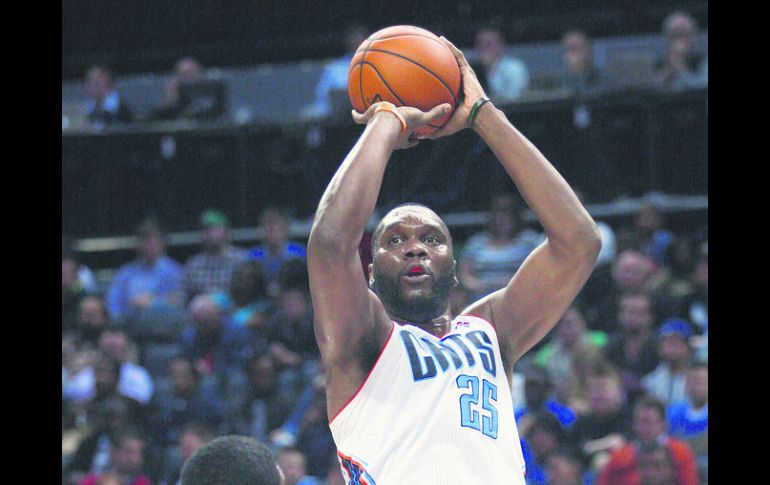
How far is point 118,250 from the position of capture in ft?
41.3

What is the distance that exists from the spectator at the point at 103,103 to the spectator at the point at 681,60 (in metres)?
5.58

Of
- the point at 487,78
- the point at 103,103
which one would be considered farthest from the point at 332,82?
the point at 103,103

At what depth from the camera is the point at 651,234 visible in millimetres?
10383

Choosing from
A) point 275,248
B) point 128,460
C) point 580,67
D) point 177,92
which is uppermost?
point 580,67

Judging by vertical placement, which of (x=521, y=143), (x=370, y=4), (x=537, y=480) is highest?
(x=370, y=4)

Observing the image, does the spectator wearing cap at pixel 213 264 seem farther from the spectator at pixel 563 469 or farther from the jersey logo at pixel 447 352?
the jersey logo at pixel 447 352

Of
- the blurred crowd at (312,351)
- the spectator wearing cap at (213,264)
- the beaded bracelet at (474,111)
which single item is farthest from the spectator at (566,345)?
the beaded bracelet at (474,111)

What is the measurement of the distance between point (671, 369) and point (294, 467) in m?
2.81

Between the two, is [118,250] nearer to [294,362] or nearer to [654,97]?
[294,362]

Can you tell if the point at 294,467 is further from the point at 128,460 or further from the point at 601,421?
the point at 601,421

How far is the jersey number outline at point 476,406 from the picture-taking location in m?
4.33

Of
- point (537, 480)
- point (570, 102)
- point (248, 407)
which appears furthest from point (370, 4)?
point (537, 480)

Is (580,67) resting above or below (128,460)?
above

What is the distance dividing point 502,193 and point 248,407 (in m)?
3.27
